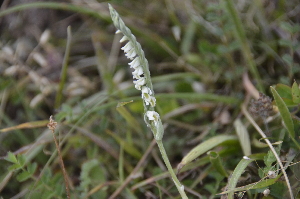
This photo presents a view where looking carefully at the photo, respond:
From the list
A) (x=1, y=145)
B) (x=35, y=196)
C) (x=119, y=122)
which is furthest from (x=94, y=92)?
(x=35, y=196)

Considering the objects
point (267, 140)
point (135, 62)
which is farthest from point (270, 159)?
point (135, 62)

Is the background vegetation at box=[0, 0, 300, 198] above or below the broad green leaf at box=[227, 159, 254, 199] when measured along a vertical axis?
above

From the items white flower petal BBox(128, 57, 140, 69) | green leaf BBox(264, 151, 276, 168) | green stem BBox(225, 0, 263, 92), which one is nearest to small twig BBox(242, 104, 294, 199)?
green leaf BBox(264, 151, 276, 168)

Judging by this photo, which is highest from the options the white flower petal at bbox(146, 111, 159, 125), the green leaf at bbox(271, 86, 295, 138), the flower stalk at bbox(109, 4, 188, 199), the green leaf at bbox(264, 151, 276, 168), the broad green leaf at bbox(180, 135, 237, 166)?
the flower stalk at bbox(109, 4, 188, 199)

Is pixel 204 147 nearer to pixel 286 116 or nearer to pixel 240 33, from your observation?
pixel 286 116

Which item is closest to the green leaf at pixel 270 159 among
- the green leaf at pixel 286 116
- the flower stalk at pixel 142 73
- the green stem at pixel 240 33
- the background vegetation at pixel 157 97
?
the background vegetation at pixel 157 97

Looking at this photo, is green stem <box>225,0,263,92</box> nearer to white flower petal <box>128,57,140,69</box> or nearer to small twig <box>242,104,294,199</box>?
small twig <box>242,104,294,199</box>

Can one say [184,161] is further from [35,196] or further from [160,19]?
[160,19]

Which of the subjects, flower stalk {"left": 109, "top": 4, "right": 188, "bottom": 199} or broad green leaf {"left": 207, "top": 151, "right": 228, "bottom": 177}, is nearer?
flower stalk {"left": 109, "top": 4, "right": 188, "bottom": 199}

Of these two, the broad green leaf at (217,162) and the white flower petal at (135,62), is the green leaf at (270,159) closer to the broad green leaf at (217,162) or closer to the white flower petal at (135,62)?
the broad green leaf at (217,162)

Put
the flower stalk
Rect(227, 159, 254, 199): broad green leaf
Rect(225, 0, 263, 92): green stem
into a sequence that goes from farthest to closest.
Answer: Rect(225, 0, 263, 92): green stem < Rect(227, 159, 254, 199): broad green leaf < the flower stalk
